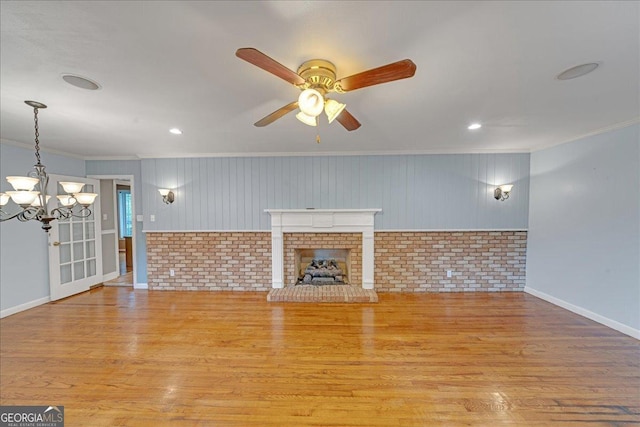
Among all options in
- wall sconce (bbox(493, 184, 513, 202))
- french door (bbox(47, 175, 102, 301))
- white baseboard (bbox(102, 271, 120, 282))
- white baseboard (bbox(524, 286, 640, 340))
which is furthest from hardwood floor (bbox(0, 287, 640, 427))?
wall sconce (bbox(493, 184, 513, 202))

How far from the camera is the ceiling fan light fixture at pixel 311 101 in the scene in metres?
1.43

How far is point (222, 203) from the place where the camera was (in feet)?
14.5

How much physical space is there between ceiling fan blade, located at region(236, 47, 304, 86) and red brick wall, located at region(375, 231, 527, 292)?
3343mm

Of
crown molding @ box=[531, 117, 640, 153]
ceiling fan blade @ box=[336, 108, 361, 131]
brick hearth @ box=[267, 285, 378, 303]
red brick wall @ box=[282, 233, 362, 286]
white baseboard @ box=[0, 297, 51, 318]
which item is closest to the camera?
ceiling fan blade @ box=[336, 108, 361, 131]

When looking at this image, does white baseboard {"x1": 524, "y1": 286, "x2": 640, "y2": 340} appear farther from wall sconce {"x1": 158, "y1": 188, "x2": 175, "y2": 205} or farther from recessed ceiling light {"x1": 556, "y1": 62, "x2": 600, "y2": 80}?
wall sconce {"x1": 158, "y1": 188, "x2": 175, "y2": 205}

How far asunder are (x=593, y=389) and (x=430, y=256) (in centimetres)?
242

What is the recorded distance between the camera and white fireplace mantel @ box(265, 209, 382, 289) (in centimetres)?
430

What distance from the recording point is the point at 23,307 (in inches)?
140

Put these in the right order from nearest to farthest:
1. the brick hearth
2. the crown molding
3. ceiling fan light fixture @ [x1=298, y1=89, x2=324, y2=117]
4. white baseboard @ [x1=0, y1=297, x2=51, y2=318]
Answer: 1. ceiling fan light fixture @ [x1=298, y1=89, x2=324, y2=117]
2. the crown molding
3. white baseboard @ [x1=0, y1=297, x2=51, y2=318]
4. the brick hearth

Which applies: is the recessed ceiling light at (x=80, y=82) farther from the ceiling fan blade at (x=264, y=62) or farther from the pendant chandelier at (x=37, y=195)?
the ceiling fan blade at (x=264, y=62)

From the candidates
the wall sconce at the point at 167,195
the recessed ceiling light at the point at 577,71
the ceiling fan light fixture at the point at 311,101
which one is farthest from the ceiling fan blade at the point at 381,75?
the wall sconce at the point at 167,195

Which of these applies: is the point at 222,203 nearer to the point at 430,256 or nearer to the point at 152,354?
the point at 152,354

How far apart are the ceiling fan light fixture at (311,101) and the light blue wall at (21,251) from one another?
4506mm

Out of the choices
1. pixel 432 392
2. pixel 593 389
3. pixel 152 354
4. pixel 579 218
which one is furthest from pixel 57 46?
pixel 579 218
